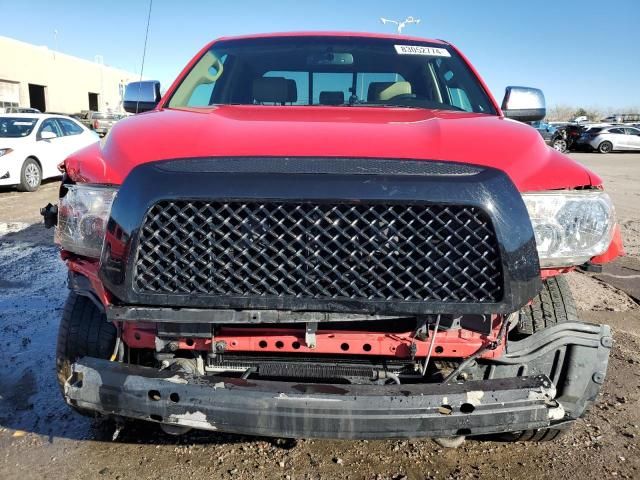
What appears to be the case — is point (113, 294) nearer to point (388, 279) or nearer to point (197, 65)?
point (388, 279)

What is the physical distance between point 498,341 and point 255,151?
45.0 inches

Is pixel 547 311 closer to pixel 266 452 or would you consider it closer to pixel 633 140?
pixel 266 452

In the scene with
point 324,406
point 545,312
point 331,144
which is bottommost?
point 324,406

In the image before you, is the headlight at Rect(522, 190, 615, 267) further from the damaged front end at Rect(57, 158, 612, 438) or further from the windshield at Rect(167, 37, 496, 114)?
the windshield at Rect(167, 37, 496, 114)

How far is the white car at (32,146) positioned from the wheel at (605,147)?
25061 millimetres

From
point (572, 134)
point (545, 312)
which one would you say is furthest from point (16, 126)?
point (572, 134)

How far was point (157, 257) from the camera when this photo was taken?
1874 millimetres

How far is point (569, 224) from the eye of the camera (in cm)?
199

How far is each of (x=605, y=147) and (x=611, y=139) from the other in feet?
1.55

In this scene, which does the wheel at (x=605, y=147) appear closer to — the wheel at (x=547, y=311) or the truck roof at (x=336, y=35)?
the truck roof at (x=336, y=35)

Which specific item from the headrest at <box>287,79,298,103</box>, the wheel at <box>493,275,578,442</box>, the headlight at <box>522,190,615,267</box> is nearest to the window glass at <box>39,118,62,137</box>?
the headrest at <box>287,79,298,103</box>

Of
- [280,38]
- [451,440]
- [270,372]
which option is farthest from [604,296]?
[270,372]

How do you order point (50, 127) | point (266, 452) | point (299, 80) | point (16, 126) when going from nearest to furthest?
point (266, 452) < point (299, 80) < point (16, 126) < point (50, 127)

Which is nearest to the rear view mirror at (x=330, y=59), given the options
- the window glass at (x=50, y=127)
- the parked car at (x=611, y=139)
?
the window glass at (x=50, y=127)
